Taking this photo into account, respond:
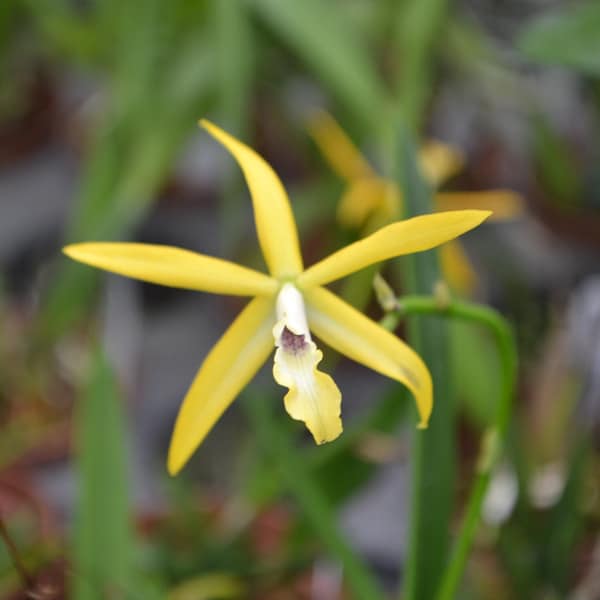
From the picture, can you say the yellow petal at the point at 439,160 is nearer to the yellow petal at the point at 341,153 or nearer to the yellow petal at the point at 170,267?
the yellow petal at the point at 341,153

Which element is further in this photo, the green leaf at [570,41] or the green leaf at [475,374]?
the green leaf at [475,374]

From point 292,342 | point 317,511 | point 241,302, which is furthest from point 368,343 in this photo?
point 241,302

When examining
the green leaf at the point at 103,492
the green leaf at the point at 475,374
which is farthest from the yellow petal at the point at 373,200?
the green leaf at the point at 103,492

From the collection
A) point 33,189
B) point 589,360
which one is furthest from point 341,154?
point 33,189

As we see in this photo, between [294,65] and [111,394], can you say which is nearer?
[111,394]

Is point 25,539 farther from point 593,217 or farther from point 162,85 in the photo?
point 593,217

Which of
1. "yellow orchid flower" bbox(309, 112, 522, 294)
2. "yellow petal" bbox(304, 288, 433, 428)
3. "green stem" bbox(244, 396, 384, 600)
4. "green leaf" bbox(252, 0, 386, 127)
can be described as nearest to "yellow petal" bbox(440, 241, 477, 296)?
"yellow orchid flower" bbox(309, 112, 522, 294)

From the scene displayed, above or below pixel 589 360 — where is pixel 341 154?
above
